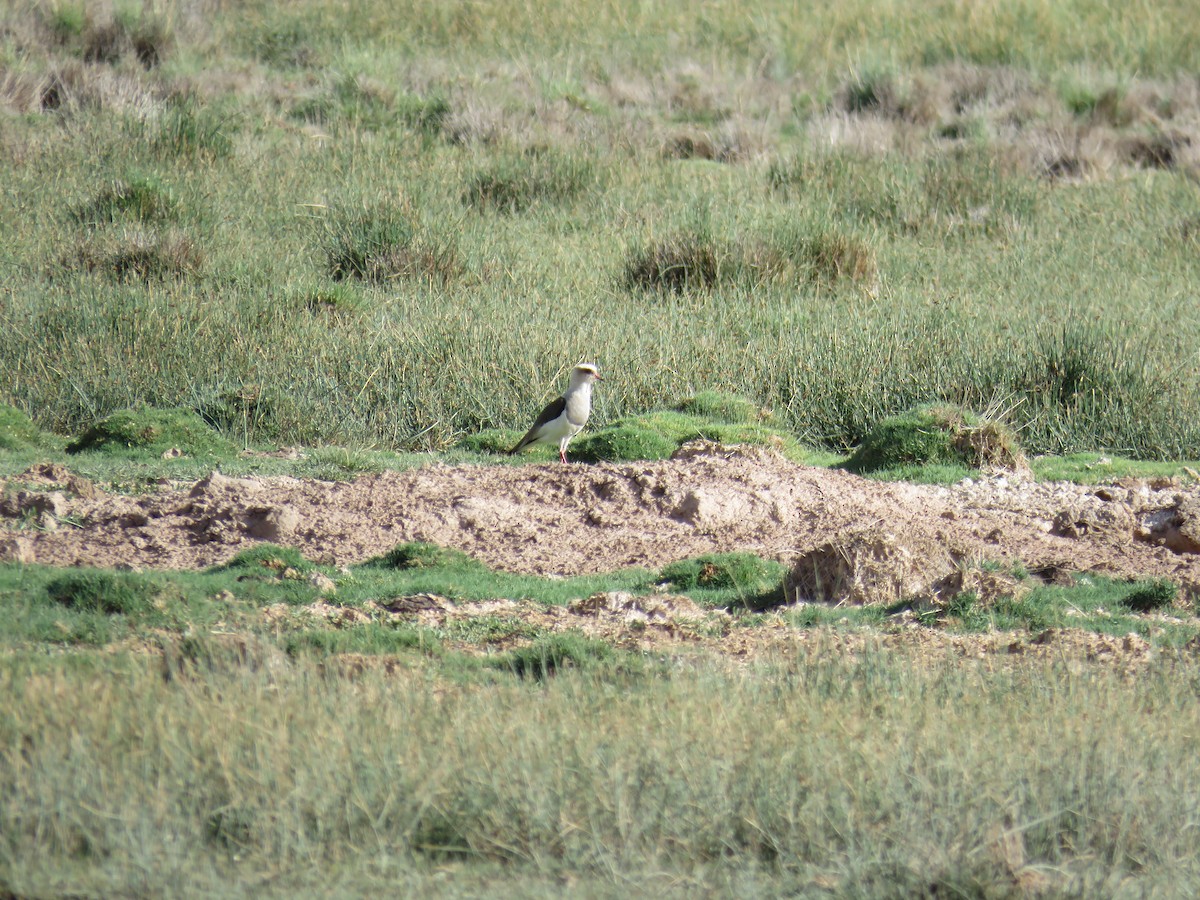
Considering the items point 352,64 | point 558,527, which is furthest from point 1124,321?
point 352,64

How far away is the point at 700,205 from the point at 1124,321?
223 inches

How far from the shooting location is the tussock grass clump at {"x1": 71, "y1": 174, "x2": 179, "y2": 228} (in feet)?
52.7

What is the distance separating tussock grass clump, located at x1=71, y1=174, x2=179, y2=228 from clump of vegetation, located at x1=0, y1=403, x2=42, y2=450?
5.36 m

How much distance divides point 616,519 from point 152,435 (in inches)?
149

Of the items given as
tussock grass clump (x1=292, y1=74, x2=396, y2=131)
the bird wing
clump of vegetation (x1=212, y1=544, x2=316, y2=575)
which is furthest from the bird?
tussock grass clump (x1=292, y1=74, x2=396, y2=131)

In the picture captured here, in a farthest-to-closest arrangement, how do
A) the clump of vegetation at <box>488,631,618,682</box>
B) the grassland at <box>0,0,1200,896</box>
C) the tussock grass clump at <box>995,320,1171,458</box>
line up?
the tussock grass clump at <box>995,320,1171,458</box>, the clump of vegetation at <box>488,631,618,682</box>, the grassland at <box>0,0,1200,896</box>

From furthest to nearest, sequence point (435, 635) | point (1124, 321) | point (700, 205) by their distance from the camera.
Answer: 1. point (700, 205)
2. point (1124, 321)
3. point (435, 635)

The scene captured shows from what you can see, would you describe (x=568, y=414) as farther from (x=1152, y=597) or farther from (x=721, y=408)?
(x=1152, y=597)

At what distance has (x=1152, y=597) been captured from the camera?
7.46 m

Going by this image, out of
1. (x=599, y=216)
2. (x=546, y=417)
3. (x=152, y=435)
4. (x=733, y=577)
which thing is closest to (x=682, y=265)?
(x=599, y=216)

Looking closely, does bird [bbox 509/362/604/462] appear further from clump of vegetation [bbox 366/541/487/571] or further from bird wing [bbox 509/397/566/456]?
clump of vegetation [bbox 366/541/487/571]

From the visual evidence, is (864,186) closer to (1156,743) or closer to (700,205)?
(700,205)

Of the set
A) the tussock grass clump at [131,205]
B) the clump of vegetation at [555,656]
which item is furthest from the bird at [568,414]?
the tussock grass clump at [131,205]

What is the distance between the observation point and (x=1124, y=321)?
13.7m
